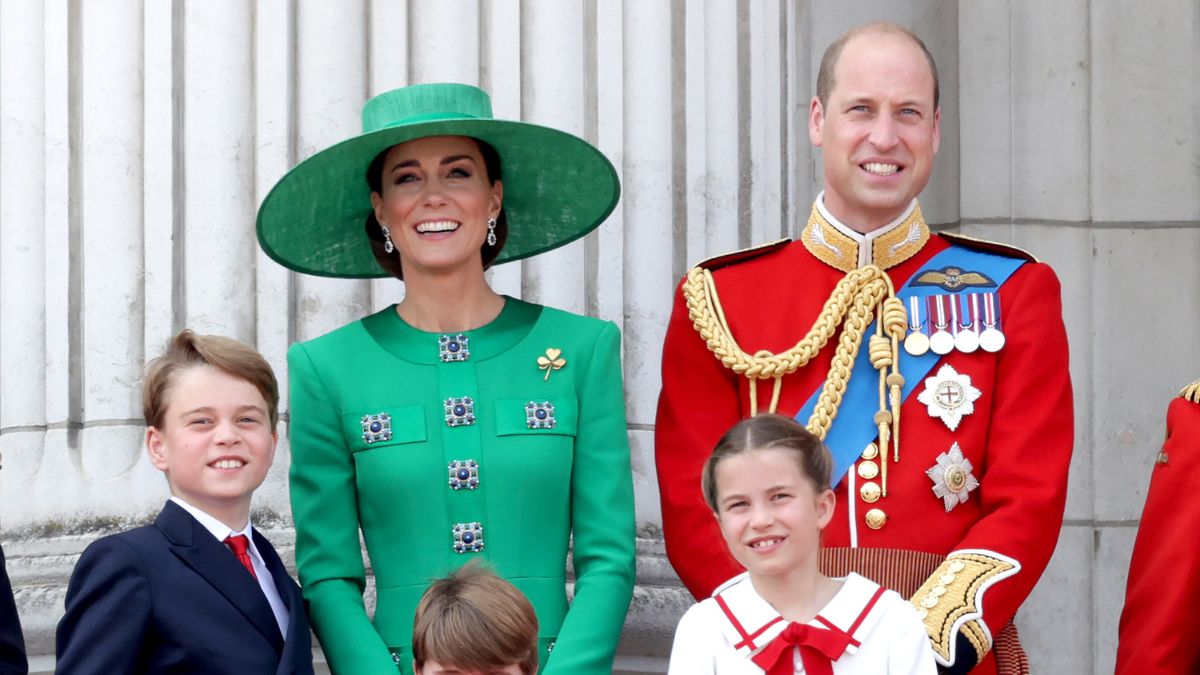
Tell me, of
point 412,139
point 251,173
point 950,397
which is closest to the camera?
point 950,397

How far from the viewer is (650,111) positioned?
5871 millimetres

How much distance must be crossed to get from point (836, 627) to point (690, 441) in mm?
→ 763

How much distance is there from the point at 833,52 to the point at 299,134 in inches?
53.8

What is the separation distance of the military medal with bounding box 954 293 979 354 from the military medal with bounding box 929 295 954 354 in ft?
0.05

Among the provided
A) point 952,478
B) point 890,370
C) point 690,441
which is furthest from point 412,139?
point 952,478

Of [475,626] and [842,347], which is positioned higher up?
[842,347]

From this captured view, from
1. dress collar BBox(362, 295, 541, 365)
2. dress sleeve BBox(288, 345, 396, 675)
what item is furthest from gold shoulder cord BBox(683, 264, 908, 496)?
dress sleeve BBox(288, 345, 396, 675)

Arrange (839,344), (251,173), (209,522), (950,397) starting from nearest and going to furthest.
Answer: (209,522)
(950,397)
(839,344)
(251,173)

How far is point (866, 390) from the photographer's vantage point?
4.80m

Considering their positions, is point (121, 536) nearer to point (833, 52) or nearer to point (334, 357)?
point (334, 357)

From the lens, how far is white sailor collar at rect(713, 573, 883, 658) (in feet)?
13.6

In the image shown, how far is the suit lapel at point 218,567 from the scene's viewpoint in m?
4.51

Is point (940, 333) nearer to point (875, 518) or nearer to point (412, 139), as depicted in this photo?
point (875, 518)

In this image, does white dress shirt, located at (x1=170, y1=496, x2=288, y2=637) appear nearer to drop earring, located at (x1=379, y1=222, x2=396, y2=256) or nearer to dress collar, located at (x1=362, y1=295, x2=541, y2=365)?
dress collar, located at (x1=362, y1=295, x2=541, y2=365)
